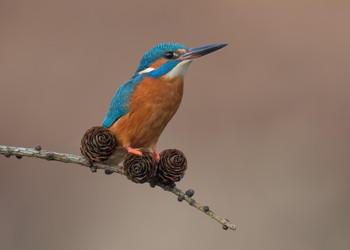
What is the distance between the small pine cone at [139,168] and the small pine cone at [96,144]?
0.07 metres

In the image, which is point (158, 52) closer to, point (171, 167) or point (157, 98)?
point (157, 98)

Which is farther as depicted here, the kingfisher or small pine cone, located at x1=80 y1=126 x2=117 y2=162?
the kingfisher

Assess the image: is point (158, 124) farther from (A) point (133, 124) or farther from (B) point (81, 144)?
(B) point (81, 144)

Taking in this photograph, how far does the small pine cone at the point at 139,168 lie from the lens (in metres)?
0.77

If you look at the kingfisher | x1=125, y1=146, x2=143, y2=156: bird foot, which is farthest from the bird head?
x1=125, y1=146, x2=143, y2=156: bird foot

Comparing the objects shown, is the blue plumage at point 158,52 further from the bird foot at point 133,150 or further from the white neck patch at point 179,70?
the bird foot at point 133,150

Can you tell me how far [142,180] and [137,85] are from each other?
295 millimetres

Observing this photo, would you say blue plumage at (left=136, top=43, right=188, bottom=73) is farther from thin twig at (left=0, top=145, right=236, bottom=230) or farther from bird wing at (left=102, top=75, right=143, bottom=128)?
thin twig at (left=0, top=145, right=236, bottom=230)

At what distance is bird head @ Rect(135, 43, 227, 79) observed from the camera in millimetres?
896

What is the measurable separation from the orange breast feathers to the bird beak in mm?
66

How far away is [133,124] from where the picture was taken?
3.06 feet

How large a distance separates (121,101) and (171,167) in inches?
10.7

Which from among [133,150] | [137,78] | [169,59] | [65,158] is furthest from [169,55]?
[65,158]

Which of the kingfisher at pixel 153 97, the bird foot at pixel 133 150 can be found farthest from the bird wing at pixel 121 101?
the bird foot at pixel 133 150
